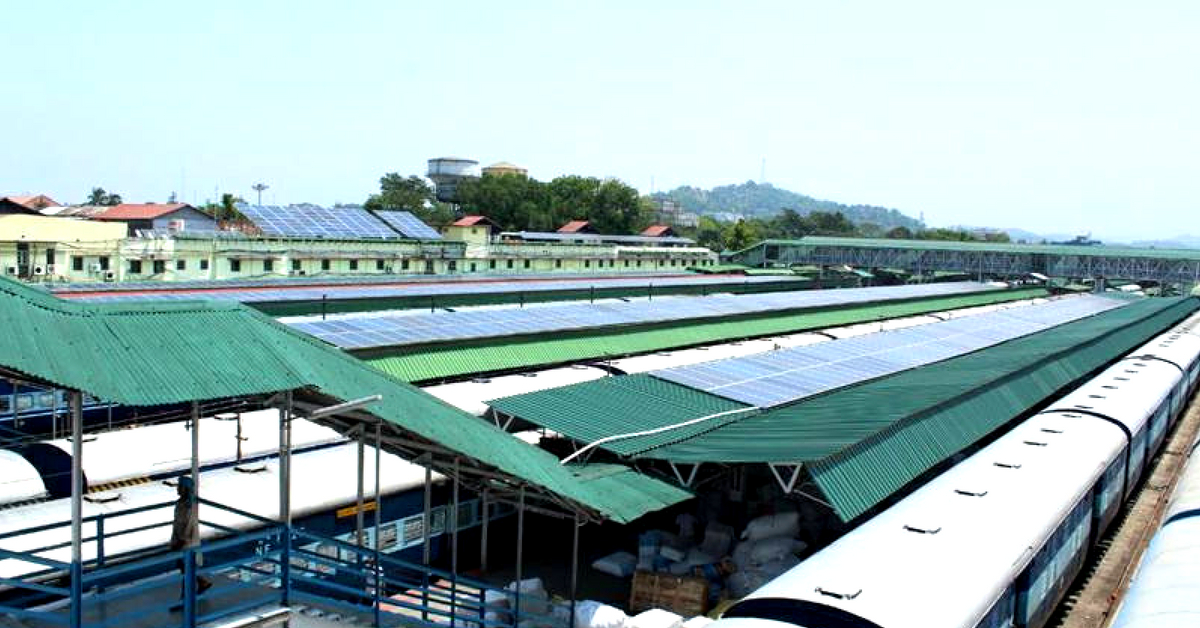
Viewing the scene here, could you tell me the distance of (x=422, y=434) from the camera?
353 inches

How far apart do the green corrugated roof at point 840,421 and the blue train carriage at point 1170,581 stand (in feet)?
13.8

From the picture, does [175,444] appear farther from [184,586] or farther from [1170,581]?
[1170,581]

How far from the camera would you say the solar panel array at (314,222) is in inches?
2403

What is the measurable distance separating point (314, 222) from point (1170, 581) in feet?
194

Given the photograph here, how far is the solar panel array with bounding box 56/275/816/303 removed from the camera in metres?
33.8

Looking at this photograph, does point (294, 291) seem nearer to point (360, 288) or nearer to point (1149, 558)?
point (360, 288)

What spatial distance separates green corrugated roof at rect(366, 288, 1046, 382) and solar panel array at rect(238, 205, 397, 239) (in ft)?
103

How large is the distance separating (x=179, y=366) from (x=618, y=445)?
1079 cm

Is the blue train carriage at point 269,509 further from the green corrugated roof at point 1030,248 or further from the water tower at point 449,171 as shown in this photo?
the water tower at point 449,171

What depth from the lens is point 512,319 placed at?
3152 cm

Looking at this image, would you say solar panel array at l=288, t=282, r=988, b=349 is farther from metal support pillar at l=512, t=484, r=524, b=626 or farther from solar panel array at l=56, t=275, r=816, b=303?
metal support pillar at l=512, t=484, r=524, b=626

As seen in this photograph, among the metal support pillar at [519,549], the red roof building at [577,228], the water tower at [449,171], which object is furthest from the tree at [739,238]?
the metal support pillar at [519,549]

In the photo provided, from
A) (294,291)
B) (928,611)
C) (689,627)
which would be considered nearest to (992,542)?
(928,611)

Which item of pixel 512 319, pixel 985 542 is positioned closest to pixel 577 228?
pixel 512 319
